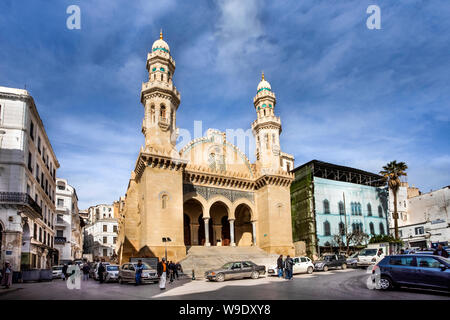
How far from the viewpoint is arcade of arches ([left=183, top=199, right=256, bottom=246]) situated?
34.5 metres

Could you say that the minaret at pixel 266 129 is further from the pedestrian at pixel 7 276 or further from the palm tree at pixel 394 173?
the pedestrian at pixel 7 276

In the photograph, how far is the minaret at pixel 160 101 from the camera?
99.9 feet

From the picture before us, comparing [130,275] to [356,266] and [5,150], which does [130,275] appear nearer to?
[5,150]

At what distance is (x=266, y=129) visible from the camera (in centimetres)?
3741

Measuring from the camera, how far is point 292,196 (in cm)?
4656

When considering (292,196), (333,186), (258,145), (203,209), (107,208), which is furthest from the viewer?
(107,208)

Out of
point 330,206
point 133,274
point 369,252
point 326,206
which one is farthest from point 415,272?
point 330,206

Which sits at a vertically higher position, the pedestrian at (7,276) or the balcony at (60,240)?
the balcony at (60,240)

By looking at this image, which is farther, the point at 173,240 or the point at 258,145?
the point at 258,145

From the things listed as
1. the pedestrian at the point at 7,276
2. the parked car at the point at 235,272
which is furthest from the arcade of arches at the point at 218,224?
the pedestrian at the point at 7,276

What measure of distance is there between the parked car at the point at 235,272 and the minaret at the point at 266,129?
662 inches
